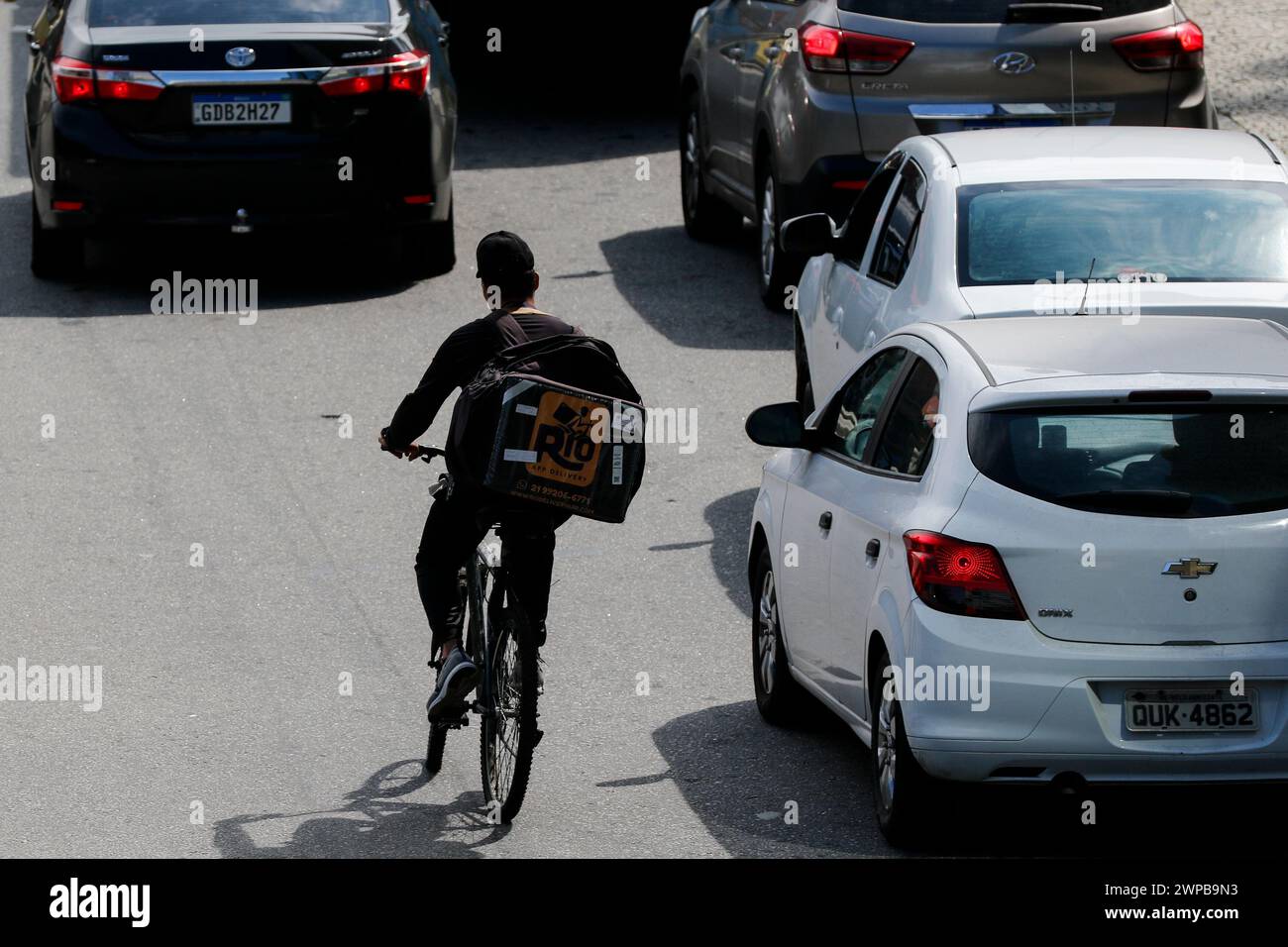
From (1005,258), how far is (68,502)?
4334 millimetres

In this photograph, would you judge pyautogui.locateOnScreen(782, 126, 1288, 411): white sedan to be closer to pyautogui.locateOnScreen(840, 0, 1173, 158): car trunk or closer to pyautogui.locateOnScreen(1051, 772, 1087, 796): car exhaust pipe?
pyautogui.locateOnScreen(1051, 772, 1087, 796): car exhaust pipe

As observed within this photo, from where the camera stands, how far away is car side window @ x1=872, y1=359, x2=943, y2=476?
22.7 feet

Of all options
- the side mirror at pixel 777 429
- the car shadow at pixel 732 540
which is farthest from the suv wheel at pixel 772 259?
the side mirror at pixel 777 429

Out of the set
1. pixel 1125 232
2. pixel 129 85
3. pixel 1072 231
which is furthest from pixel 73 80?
pixel 1125 232

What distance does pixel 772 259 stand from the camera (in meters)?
14.1

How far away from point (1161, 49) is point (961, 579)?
6931mm

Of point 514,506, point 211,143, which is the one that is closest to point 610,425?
point 514,506

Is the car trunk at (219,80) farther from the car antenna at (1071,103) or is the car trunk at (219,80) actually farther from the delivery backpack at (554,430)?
the delivery backpack at (554,430)

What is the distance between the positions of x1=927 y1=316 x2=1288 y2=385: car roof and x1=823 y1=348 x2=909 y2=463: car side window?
23cm

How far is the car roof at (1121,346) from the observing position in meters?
6.73

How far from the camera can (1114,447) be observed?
258 inches

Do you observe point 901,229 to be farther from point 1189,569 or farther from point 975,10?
point 1189,569

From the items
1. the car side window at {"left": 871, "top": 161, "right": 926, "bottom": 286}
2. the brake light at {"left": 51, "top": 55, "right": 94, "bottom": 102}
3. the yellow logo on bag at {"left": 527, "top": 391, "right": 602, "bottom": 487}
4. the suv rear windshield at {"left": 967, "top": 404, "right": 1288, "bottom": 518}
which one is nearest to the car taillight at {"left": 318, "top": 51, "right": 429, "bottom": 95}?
the brake light at {"left": 51, "top": 55, "right": 94, "bottom": 102}

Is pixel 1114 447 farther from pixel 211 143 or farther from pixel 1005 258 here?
pixel 211 143
